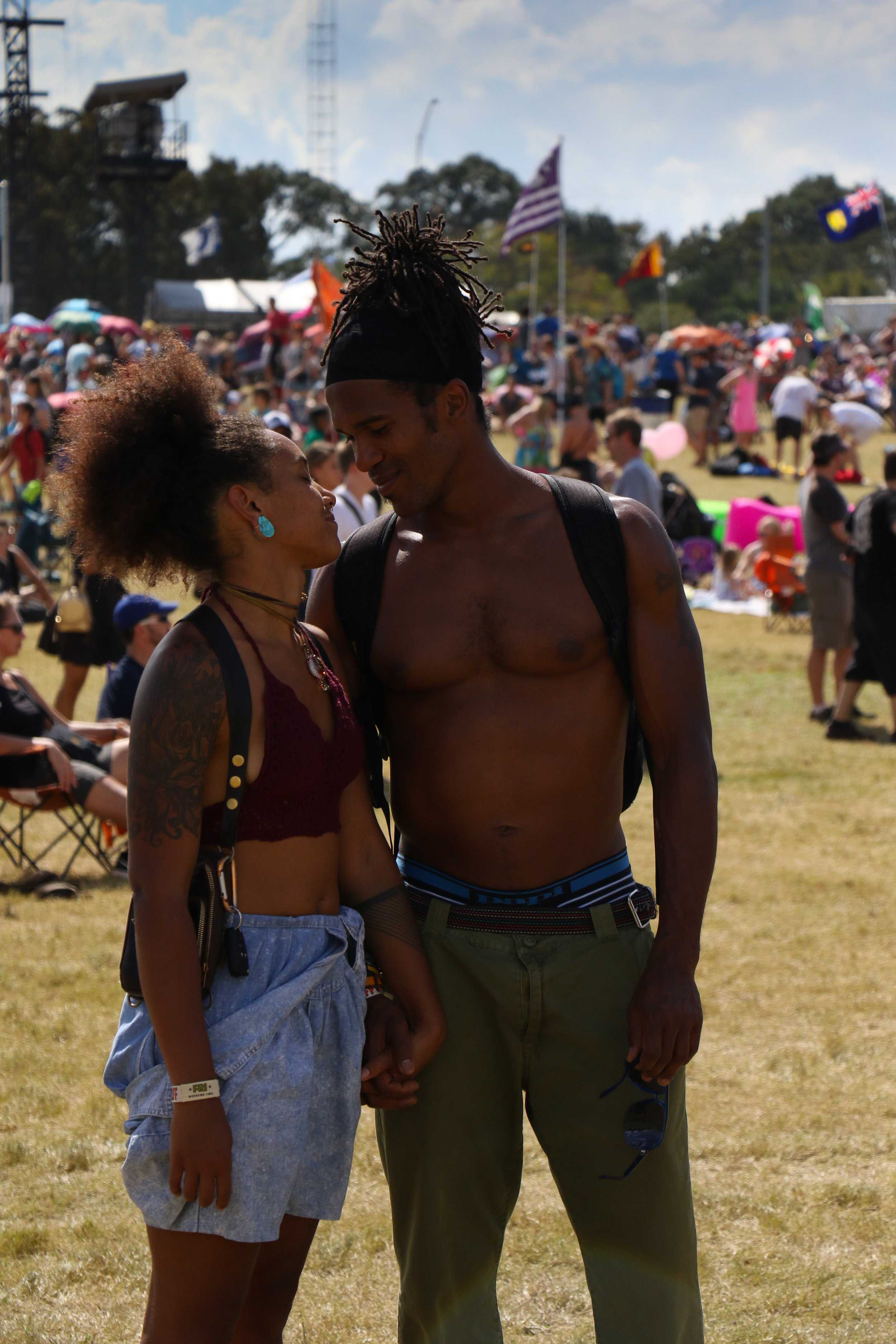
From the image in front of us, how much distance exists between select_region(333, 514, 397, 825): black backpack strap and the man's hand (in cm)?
56

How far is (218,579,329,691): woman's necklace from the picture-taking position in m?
2.28

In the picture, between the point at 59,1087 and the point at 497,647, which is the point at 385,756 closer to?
the point at 497,647

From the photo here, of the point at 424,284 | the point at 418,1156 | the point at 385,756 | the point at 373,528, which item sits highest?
the point at 424,284

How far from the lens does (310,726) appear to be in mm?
2244

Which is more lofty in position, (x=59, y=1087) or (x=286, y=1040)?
(x=286, y=1040)

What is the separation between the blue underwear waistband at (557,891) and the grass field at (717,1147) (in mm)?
1479

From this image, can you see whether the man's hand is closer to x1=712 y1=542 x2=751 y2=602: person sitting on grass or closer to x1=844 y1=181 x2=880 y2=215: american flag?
x1=712 y1=542 x2=751 y2=602: person sitting on grass

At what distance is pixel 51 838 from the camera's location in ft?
26.4

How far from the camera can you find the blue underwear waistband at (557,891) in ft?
8.00

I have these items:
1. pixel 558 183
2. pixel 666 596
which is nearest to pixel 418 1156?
pixel 666 596

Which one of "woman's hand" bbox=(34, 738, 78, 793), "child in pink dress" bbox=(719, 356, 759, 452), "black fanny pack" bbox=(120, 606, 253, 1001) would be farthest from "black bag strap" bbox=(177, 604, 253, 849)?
"child in pink dress" bbox=(719, 356, 759, 452)

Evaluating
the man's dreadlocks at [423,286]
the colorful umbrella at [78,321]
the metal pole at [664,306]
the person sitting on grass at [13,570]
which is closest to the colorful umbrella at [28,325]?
the colorful umbrella at [78,321]

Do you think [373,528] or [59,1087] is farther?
[59,1087]

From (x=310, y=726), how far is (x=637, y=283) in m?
65.1
